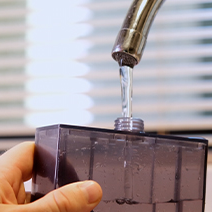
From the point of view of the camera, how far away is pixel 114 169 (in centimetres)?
34

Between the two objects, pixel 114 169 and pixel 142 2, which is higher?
pixel 142 2

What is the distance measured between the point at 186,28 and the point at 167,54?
0.30 ft

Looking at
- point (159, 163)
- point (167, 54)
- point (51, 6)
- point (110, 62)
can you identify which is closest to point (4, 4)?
point (51, 6)

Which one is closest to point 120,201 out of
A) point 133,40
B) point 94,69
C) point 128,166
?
point 128,166

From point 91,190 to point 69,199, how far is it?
0.08ft

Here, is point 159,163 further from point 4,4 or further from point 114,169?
point 4,4

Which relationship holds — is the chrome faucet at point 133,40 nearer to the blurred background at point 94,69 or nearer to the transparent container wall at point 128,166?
the transparent container wall at point 128,166

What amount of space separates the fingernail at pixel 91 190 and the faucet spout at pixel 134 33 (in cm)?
15

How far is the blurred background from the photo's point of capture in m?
0.73

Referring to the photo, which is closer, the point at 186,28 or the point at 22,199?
the point at 22,199

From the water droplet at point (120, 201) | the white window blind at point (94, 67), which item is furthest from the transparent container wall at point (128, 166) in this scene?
the white window blind at point (94, 67)

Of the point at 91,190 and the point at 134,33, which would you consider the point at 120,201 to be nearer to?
the point at 91,190

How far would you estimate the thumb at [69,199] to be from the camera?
0.99ft

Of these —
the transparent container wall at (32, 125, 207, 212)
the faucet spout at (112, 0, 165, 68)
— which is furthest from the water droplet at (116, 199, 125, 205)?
the faucet spout at (112, 0, 165, 68)
